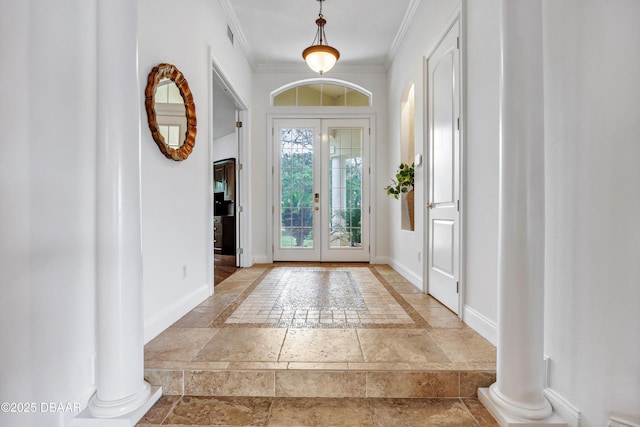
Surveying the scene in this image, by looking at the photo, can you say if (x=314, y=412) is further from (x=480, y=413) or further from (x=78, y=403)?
(x=78, y=403)

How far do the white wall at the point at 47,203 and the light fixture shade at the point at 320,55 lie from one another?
2401 mm

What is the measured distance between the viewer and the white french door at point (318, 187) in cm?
516

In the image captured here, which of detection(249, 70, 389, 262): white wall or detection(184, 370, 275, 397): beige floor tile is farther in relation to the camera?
detection(249, 70, 389, 262): white wall

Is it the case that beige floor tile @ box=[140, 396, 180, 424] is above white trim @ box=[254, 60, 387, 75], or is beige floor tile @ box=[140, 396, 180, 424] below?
below

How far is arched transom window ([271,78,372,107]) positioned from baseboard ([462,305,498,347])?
3.76 metres

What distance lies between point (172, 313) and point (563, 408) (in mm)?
2290

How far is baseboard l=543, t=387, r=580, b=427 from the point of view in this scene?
53.3 inches

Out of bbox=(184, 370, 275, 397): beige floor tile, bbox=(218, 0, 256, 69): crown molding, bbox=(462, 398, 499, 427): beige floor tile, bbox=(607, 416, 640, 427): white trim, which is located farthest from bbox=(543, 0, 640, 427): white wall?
bbox=(218, 0, 256, 69): crown molding

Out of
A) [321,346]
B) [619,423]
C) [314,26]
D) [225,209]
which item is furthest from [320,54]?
[225,209]

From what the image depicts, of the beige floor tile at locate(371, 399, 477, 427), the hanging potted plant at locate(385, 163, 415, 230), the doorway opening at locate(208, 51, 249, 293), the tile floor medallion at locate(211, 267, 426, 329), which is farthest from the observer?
Result: the doorway opening at locate(208, 51, 249, 293)

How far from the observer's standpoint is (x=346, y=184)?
5.18 metres

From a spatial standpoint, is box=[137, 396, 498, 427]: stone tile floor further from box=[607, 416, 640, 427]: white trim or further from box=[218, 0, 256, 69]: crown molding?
box=[218, 0, 256, 69]: crown molding

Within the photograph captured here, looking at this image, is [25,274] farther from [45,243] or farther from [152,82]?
[152,82]

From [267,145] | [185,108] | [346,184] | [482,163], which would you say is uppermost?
[267,145]
